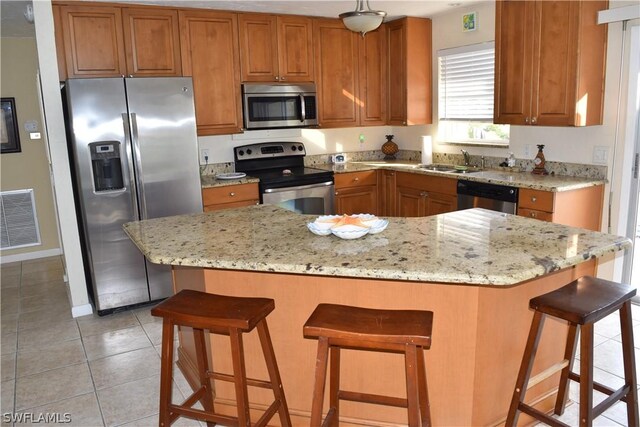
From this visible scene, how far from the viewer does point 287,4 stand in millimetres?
4383

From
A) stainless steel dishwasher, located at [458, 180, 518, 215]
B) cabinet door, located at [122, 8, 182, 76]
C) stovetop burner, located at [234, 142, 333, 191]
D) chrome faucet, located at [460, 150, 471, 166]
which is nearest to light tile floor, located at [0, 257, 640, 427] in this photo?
stainless steel dishwasher, located at [458, 180, 518, 215]

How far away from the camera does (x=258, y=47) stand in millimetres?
4688

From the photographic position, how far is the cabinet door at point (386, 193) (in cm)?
517

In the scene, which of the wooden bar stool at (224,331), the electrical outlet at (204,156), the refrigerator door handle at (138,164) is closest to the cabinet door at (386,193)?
the electrical outlet at (204,156)

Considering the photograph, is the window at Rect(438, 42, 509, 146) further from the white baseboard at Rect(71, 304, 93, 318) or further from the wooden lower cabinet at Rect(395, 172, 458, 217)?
the white baseboard at Rect(71, 304, 93, 318)

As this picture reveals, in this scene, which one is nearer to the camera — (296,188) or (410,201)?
(296,188)

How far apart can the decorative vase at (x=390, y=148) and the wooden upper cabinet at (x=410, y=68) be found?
0.45 metres

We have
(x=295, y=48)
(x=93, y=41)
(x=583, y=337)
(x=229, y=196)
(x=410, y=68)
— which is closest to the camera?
(x=583, y=337)

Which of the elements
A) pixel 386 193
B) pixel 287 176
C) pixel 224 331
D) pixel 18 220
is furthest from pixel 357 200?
pixel 18 220

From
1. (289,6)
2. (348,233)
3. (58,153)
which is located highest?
(289,6)

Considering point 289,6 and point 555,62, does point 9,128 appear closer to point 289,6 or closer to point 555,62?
point 289,6

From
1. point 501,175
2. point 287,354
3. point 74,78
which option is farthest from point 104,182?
point 501,175

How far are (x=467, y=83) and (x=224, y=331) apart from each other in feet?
12.6

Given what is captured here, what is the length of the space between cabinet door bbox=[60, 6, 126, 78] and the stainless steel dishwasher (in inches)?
120
